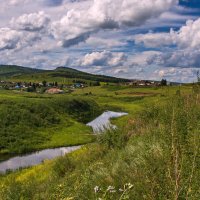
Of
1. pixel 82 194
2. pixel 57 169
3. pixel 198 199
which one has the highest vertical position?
pixel 198 199

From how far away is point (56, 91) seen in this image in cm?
18062

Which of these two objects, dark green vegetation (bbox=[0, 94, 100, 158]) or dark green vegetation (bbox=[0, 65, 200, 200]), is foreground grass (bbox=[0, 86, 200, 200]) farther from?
dark green vegetation (bbox=[0, 94, 100, 158])

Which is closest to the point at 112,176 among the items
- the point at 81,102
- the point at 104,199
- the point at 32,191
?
the point at 104,199

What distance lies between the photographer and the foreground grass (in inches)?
231

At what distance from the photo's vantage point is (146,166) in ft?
25.5

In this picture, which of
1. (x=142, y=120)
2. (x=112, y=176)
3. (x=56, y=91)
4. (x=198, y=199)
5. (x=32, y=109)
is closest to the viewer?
(x=198, y=199)

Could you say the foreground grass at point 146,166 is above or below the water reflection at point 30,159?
above

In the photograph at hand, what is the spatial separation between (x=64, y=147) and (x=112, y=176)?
53.7m

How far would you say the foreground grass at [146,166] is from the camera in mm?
5875

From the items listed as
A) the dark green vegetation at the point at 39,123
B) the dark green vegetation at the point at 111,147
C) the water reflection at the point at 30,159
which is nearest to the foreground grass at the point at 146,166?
the dark green vegetation at the point at 111,147

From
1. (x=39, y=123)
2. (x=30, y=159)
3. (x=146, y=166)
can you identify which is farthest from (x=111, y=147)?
(x=39, y=123)

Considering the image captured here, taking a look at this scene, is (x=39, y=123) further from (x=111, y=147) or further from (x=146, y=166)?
(x=146, y=166)

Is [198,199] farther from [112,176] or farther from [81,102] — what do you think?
[81,102]

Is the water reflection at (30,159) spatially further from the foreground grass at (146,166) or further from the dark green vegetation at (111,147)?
the foreground grass at (146,166)
